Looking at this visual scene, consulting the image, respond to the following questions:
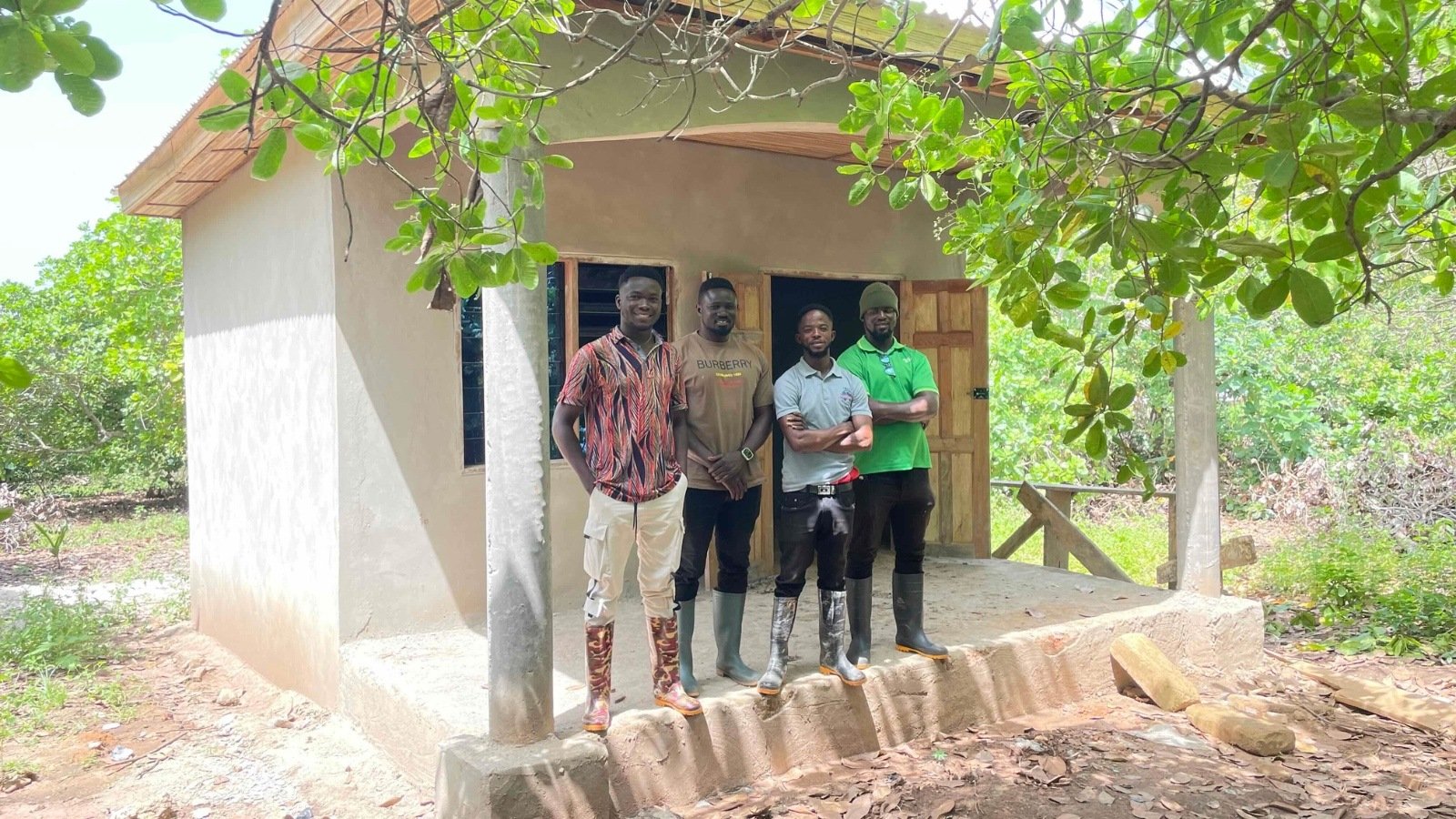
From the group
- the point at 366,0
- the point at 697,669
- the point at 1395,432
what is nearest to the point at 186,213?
the point at 366,0

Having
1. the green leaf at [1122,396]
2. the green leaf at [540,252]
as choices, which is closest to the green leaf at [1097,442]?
the green leaf at [1122,396]

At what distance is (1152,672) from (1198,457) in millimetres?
1682

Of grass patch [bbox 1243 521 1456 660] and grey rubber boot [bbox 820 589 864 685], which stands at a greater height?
grey rubber boot [bbox 820 589 864 685]

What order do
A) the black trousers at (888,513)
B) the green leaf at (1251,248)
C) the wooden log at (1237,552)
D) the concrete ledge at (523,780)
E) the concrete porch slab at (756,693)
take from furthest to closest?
the wooden log at (1237,552), the black trousers at (888,513), the concrete porch slab at (756,693), the concrete ledge at (523,780), the green leaf at (1251,248)

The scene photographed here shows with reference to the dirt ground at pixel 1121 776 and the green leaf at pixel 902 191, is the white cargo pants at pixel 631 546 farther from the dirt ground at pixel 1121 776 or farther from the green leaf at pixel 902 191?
the green leaf at pixel 902 191

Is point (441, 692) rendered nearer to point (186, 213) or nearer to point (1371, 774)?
point (1371, 774)

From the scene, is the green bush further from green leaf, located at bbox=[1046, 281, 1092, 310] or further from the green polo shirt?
green leaf, located at bbox=[1046, 281, 1092, 310]

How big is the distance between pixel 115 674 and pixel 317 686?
2.04m

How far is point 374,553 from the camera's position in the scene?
209 inches

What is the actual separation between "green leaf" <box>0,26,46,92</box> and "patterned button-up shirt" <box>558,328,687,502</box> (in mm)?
2590

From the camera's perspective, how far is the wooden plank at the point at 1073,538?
7145 millimetres

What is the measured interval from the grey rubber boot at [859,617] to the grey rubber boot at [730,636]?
0.50 metres

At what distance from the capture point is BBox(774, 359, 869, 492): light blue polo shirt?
4410 millimetres

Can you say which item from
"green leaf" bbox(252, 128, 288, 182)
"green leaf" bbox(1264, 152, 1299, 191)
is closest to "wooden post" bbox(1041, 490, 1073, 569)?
"green leaf" bbox(1264, 152, 1299, 191)
